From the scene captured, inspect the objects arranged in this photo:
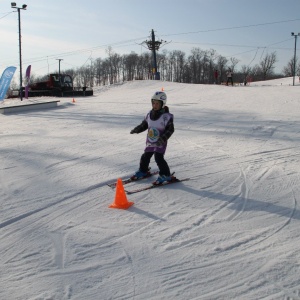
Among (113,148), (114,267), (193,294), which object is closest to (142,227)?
(114,267)

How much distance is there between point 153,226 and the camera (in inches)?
152

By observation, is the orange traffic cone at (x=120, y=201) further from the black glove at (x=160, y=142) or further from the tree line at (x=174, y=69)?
the tree line at (x=174, y=69)

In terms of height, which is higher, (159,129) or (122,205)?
(159,129)

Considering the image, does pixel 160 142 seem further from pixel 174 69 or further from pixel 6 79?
pixel 174 69

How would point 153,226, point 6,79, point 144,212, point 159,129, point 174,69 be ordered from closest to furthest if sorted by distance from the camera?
point 153,226, point 144,212, point 159,129, point 6,79, point 174,69

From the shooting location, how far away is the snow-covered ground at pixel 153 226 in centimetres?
279

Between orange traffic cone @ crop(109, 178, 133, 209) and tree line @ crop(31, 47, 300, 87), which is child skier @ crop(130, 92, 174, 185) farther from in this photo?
tree line @ crop(31, 47, 300, 87)

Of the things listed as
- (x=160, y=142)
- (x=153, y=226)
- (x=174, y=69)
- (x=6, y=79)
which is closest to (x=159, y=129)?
(x=160, y=142)

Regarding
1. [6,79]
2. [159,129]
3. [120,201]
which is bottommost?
[120,201]

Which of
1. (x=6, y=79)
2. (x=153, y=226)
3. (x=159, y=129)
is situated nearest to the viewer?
(x=153, y=226)

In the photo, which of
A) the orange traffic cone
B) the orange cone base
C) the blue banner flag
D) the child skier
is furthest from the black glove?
the blue banner flag

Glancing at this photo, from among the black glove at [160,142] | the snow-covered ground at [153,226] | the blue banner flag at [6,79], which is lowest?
the snow-covered ground at [153,226]

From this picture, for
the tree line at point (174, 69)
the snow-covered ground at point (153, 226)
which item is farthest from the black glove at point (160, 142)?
the tree line at point (174, 69)

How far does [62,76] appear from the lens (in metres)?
32.5
